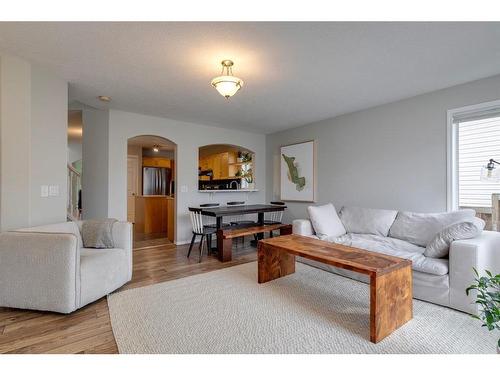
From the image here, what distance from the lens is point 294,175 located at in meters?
5.15

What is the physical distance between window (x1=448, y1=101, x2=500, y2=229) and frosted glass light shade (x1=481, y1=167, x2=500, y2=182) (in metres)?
0.12

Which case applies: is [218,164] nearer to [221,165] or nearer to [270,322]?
[221,165]

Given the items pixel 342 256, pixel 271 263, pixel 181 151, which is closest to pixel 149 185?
pixel 181 151

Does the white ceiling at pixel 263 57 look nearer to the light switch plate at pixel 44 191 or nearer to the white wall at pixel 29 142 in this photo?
the white wall at pixel 29 142

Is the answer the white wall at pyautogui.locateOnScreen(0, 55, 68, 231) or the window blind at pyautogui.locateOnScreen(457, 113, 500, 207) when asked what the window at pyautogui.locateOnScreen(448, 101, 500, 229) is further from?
the white wall at pyautogui.locateOnScreen(0, 55, 68, 231)

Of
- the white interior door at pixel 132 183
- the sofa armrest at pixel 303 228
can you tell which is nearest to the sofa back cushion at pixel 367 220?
the sofa armrest at pixel 303 228

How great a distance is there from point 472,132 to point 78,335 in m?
4.51

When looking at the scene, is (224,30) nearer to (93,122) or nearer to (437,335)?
(437,335)

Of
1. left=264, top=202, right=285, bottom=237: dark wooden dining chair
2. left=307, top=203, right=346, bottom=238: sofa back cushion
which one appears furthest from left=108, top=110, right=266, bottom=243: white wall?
left=307, top=203, right=346, bottom=238: sofa back cushion

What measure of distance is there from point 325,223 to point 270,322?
6.21 feet

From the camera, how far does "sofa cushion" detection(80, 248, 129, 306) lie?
219 cm

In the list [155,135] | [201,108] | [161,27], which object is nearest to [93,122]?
[155,135]

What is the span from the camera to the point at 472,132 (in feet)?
9.82

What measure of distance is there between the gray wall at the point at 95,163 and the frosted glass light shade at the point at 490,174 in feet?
16.7
